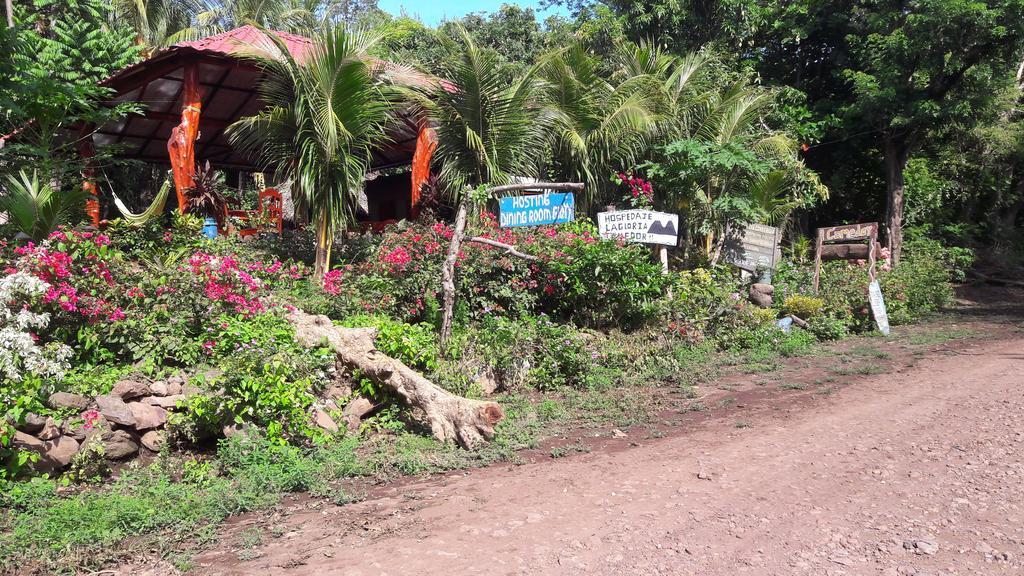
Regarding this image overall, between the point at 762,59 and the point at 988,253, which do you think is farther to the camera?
the point at 988,253

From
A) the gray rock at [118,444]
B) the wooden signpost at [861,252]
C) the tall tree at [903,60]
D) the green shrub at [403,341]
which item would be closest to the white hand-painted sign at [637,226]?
the green shrub at [403,341]

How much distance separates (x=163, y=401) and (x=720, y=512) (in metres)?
4.20

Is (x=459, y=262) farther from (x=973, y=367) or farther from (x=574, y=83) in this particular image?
(x=973, y=367)

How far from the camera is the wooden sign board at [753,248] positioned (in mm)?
12812

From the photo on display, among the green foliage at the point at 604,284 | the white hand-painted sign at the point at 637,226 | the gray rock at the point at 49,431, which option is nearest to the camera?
the gray rock at the point at 49,431

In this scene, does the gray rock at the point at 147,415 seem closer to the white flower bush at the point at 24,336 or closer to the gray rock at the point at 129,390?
the gray rock at the point at 129,390

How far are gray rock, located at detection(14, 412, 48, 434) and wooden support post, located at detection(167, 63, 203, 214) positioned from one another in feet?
15.4

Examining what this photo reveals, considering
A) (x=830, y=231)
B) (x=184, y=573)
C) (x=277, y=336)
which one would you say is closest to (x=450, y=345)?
(x=277, y=336)

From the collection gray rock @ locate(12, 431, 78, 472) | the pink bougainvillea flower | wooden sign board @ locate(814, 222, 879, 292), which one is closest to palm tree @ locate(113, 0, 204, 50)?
the pink bougainvillea flower

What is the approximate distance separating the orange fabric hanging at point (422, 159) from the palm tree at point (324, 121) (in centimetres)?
180

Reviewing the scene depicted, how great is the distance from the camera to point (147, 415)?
5.41 metres

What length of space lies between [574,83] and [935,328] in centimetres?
727

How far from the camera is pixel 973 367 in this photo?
26.7ft

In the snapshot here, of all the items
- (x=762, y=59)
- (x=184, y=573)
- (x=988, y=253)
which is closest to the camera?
(x=184, y=573)
